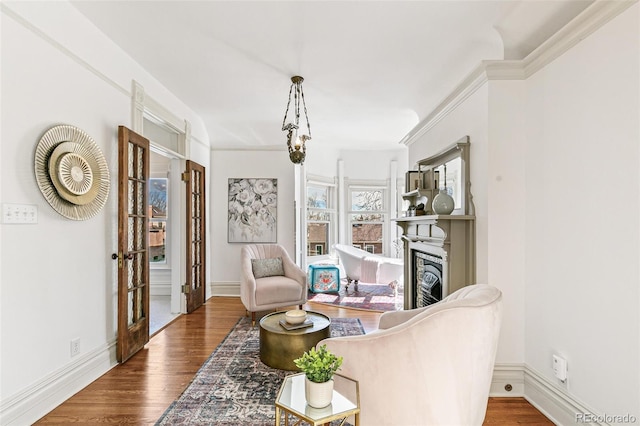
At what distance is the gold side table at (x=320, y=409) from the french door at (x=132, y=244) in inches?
78.8

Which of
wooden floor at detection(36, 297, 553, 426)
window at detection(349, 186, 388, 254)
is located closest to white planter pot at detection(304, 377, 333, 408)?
wooden floor at detection(36, 297, 553, 426)

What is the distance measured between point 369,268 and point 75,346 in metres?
4.35

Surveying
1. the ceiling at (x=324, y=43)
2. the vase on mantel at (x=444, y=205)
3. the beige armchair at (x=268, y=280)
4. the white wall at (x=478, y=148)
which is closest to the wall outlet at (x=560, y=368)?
the white wall at (x=478, y=148)

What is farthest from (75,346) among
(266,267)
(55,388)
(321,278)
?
(321,278)

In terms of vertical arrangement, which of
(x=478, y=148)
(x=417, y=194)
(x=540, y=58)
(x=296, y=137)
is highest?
(x=540, y=58)

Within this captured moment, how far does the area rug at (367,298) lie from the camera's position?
16.1 ft

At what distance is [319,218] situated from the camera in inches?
276

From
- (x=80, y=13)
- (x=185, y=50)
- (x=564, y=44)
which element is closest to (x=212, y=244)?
(x=185, y=50)

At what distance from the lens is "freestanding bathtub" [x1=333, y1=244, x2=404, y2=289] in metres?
5.68

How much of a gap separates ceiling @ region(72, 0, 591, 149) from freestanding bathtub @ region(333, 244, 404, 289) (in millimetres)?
2576

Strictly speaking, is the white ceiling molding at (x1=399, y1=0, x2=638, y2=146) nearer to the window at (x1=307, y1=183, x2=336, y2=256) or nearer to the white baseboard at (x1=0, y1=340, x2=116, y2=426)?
the white baseboard at (x1=0, y1=340, x2=116, y2=426)

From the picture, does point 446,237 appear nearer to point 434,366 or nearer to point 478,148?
point 478,148

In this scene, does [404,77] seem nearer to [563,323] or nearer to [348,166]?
[563,323]

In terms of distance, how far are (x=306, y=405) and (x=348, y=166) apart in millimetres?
6231
